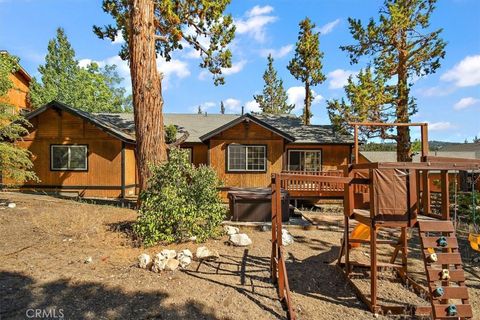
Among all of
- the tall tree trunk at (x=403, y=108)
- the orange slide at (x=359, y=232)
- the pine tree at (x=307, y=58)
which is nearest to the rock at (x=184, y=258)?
the orange slide at (x=359, y=232)

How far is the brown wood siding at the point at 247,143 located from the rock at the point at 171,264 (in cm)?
1052

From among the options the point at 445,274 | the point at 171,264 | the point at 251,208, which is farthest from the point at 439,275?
the point at 251,208

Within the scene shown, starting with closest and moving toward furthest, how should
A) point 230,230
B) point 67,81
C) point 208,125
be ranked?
point 230,230, point 208,125, point 67,81

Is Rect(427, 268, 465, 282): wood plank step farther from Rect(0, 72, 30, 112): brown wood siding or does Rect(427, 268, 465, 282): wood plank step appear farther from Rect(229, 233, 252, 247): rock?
Rect(0, 72, 30, 112): brown wood siding

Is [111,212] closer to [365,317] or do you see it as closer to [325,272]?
[325,272]

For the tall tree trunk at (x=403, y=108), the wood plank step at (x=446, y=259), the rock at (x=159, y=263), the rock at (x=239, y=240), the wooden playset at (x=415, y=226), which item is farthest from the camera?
the tall tree trunk at (x=403, y=108)

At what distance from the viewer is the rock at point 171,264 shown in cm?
559

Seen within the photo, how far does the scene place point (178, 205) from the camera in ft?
23.4

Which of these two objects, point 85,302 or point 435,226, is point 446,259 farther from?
point 85,302

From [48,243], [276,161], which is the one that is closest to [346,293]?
[48,243]

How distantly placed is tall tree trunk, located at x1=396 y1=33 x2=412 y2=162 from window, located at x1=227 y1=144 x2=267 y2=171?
7.23m

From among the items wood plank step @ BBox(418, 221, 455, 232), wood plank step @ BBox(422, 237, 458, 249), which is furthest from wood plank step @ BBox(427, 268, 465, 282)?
wood plank step @ BBox(418, 221, 455, 232)

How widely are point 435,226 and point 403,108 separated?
13863mm

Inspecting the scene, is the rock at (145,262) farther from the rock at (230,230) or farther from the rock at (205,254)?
the rock at (230,230)
